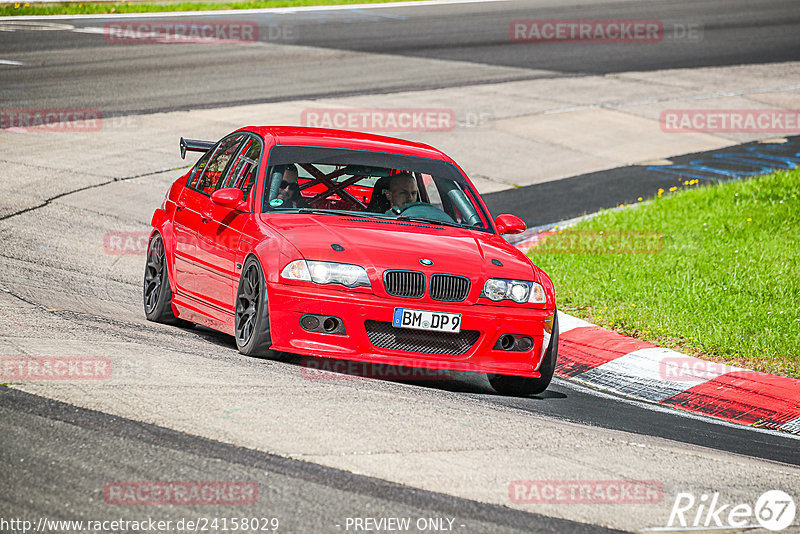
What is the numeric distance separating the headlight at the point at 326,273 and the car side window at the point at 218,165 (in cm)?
205

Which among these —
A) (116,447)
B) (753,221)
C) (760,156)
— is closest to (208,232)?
(116,447)

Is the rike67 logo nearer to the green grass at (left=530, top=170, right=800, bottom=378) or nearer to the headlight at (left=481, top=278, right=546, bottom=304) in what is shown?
the headlight at (left=481, top=278, right=546, bottom=304)

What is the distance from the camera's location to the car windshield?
801 cm

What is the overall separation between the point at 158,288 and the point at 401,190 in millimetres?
2086

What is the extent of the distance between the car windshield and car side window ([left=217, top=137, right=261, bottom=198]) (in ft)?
0.61

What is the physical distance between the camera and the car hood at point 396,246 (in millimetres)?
7039

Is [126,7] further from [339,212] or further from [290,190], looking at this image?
[339,212]

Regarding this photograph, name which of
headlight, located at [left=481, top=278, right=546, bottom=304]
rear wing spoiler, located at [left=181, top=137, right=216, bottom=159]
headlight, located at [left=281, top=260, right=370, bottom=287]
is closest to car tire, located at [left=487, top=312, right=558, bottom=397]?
headlight, located at [left=481, top=278, right=546, bottom=304]

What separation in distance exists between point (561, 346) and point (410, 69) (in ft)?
49.3

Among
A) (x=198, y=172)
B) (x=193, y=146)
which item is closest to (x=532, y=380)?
(x=198, y=172)

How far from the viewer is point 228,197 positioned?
7.77 metres

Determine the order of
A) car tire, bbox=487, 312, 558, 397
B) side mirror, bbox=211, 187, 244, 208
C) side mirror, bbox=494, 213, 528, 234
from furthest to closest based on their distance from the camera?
1. side mirror, bbox=494, 213, 528, 234
2. side mirror, bbox=211, 187, 244, 208
3. car tire, bbox=487, 312, 558, 397

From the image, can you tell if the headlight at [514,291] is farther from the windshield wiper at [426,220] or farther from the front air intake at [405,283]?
the windshield wiper at [426,220]

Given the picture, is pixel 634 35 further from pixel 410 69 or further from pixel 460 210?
pixel 460 210
